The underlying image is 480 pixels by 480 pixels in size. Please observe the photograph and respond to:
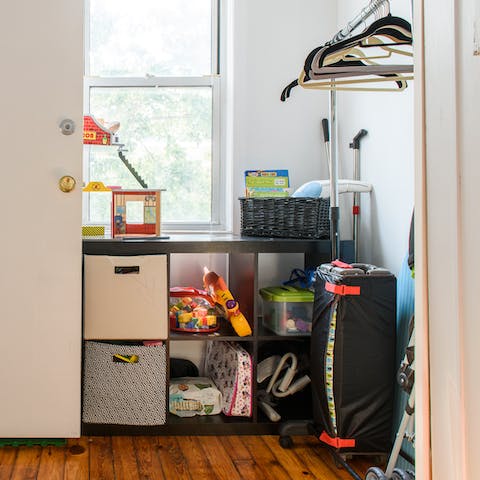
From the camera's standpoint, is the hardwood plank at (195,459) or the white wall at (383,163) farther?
the white wall at (383,163)

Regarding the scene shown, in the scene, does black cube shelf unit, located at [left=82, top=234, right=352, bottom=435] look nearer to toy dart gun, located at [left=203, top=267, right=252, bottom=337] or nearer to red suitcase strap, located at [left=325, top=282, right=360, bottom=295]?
toy dart gun, located at [left=203, top=267, right=252, bottom=337]

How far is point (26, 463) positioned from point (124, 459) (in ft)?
1.05

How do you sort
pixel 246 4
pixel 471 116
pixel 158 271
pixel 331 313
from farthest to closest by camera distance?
1. pixel 246 4
2. pixel 158 271
3. pixel 331 313
4. pixel 471 116

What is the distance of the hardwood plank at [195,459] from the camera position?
1.90 meters

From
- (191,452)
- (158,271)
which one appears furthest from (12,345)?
(191,452)

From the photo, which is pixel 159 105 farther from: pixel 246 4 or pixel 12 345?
pixel 12 345

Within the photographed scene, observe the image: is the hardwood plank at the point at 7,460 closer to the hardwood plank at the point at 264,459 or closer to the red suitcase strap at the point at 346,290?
the hardwood plank at the point at 264,459

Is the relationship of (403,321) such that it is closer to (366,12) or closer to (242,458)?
(242,458)

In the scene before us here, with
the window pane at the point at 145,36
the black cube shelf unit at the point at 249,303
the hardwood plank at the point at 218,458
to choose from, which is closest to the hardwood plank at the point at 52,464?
the black cube shelf unit at the point at 249,303

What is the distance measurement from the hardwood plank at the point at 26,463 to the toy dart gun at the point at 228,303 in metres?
0.83

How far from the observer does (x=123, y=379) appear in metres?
2.20

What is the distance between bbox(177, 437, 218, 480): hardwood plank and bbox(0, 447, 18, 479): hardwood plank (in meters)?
0.57

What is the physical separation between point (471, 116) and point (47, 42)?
1.66 meters

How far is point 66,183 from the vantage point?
6.88 feet
